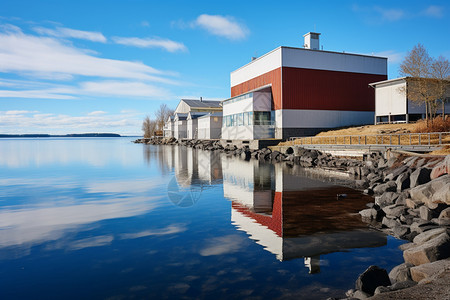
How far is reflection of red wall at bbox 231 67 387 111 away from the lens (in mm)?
40094

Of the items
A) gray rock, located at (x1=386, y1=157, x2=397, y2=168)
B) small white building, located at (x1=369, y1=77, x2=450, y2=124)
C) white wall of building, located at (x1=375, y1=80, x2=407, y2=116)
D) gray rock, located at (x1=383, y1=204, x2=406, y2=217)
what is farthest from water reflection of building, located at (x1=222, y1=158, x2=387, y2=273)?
white wall of building, located at (x1=375, y1=80, x2=407, y2=116)

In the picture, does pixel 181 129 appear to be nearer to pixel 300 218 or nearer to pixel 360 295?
pixel 300 218

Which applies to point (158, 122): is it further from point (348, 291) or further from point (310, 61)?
point (348, 291)

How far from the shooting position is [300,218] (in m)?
11.2

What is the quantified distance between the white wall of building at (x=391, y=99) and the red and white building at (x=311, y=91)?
6.29m

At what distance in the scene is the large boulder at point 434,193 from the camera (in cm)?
1020

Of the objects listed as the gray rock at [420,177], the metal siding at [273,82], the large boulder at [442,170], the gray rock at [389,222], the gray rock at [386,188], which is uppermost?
the metal siding at [273,82]

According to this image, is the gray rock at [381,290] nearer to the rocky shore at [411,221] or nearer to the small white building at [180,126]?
the rocky shore at [411,221]

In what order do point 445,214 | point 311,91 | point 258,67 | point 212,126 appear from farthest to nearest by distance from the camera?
point 212,126
point 258,67
point 311,91
point 445,214

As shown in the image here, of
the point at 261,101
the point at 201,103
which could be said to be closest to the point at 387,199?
the point at 261,101

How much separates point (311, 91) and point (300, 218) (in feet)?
105

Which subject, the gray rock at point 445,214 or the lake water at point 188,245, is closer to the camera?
the lake water at point 188,245

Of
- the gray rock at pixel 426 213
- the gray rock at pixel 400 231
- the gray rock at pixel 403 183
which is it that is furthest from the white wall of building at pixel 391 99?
the gray rock at pixel 400 231

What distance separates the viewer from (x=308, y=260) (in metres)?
7.63
